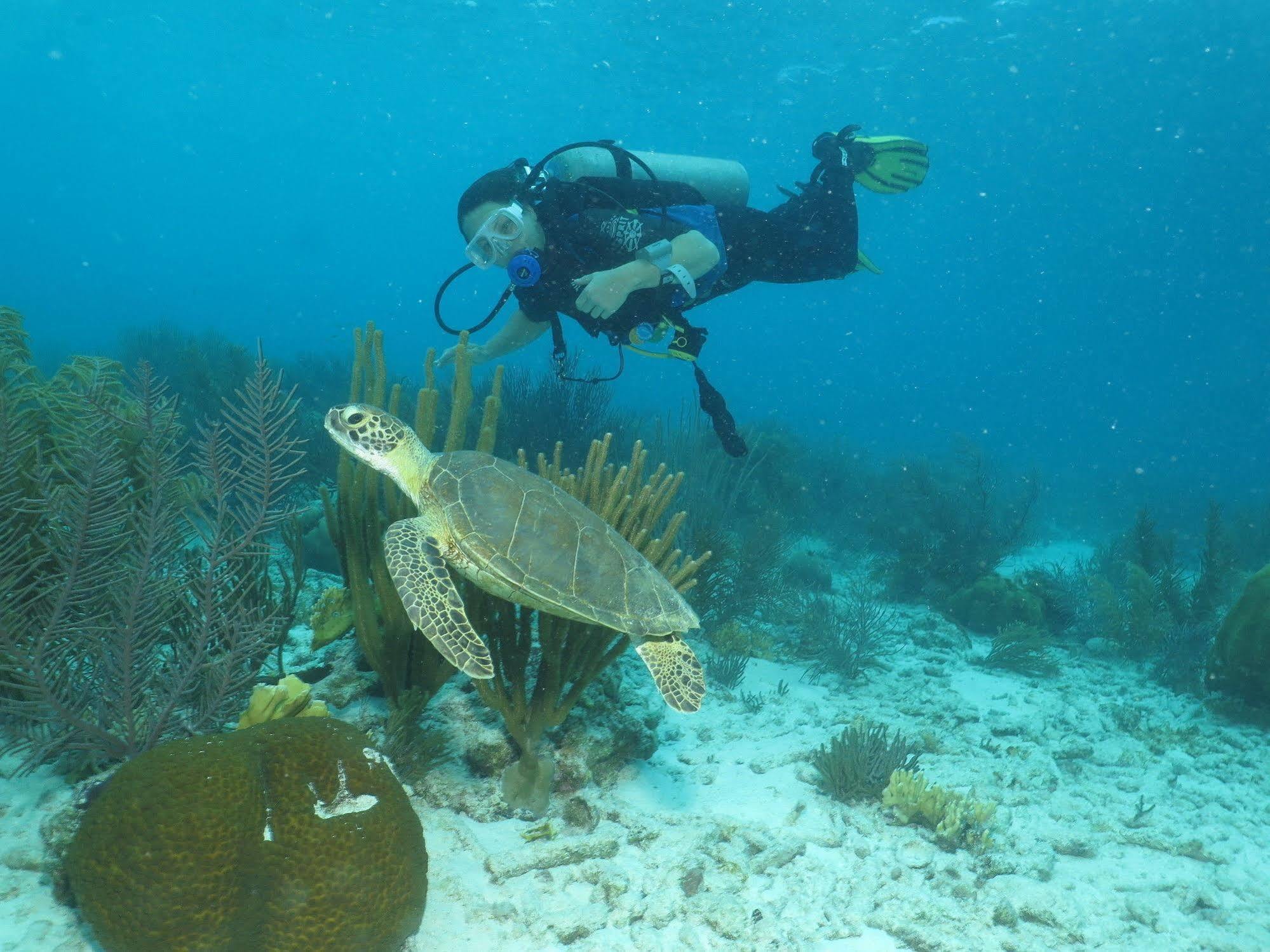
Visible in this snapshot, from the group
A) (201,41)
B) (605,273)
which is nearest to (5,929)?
(605,273)

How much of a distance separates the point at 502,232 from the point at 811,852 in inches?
194

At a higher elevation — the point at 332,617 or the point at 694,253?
the point at 694,253

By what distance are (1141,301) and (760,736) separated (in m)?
88.5

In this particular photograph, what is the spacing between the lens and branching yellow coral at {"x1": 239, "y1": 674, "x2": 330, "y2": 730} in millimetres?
2711

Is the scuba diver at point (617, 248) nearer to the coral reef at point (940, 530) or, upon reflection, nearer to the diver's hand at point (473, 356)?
the diver's hand at point (473, 356)

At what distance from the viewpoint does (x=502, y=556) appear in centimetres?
270

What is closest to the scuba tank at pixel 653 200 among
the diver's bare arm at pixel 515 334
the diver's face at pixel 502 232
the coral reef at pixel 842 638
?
the diver's face at pixel 502 232

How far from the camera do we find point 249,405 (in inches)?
110

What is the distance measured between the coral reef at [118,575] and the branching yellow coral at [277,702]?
208 millimetres

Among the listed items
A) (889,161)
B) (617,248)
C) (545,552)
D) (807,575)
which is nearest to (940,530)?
(807,575)

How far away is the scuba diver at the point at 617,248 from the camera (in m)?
4.98

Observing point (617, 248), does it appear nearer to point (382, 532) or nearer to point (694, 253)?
point (694, 253)

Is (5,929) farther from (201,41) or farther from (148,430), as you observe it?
(201,41)

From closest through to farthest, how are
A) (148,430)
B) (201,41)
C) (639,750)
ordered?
1. (148,430)
2. (639,750)
3. (201,41)
